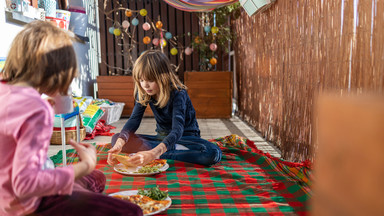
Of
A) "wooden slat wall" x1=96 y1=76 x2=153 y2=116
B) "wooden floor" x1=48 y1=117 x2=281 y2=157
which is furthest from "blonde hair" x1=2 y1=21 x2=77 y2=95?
"wooden slat wall" x1=96 y1=76 x2=153 y2=116

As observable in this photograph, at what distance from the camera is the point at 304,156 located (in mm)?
2416

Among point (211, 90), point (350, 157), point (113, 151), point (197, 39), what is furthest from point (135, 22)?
point (350, 157)

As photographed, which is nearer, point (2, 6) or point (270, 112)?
point (2, 6)

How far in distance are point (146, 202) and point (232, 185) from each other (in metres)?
0.63

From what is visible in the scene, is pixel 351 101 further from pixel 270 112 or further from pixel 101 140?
pixel 101 140

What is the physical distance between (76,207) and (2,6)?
92.8 inches

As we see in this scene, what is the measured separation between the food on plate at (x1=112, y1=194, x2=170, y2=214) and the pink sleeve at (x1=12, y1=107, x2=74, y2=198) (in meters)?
0.56

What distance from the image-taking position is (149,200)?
1475 millimetres

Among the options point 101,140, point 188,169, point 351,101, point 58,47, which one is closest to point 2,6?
point 101,140

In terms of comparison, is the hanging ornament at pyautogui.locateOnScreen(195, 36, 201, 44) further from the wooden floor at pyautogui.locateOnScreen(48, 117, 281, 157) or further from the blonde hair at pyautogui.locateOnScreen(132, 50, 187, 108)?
the blonde hair at pyautogui.locateOnScreen(132, 50, 187, 108)

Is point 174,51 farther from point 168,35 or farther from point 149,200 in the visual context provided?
point 149,200

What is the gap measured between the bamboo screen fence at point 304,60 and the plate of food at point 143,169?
39.6 inches

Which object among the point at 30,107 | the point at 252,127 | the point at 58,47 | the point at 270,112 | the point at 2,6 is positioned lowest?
the point at 252,127

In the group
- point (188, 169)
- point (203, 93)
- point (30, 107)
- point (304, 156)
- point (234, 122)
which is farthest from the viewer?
point (203, 93)
